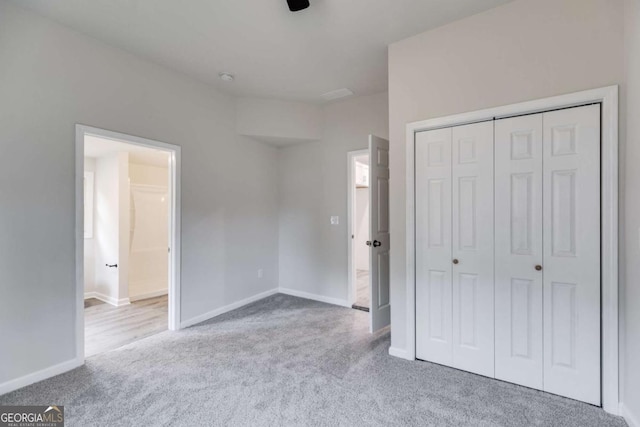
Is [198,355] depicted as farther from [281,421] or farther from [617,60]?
[617,60]

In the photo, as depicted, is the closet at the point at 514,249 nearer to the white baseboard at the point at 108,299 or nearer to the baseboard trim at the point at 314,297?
the baseboard trim at the point at 314,297

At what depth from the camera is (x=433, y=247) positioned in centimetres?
255

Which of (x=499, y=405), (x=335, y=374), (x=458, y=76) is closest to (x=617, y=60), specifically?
(x=458, y=76)

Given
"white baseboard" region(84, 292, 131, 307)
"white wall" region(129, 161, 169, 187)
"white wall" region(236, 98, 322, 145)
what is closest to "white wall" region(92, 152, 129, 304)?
"white baseboard" region(84, 292, 131, 307)

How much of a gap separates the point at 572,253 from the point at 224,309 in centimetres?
360

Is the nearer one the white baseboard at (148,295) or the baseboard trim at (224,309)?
the baseboard trim at (224,309)

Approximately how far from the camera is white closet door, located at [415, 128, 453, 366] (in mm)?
2480

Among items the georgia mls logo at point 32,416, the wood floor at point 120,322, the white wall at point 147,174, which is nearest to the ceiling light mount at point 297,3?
the georgia mls logo at point 32,416

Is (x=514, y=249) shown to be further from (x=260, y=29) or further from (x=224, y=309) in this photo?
(x=224, y=309)

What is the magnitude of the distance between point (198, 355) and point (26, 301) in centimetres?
135

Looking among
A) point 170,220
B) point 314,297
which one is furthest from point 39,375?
point 314,297

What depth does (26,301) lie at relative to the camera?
223cm

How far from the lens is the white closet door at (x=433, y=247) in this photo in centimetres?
248

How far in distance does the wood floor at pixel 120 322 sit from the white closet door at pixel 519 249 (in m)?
3.37
